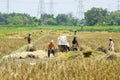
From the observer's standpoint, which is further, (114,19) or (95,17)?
(114,19)

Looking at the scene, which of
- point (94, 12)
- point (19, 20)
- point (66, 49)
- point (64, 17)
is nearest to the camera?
point (66, 49)

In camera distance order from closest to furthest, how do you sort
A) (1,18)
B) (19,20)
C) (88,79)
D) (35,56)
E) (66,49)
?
(88,79) → (35,56) → (66,49) → (19,20) → (1,18)

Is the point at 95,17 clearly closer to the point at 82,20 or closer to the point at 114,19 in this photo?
the point at 114,19

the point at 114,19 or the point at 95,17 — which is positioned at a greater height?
the point at 95,17

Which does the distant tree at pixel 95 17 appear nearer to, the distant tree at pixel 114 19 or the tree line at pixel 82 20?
the tree line at pixel 82 20

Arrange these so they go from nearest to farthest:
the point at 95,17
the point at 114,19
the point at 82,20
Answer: the point at 95,17
the point at 114,19
the point at 82,20

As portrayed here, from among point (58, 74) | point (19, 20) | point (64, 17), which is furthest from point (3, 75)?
point (64, 17)

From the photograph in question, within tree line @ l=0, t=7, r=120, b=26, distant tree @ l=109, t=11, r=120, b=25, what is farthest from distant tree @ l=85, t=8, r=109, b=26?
distant tree @ l=109, t=11, r=120, b=25

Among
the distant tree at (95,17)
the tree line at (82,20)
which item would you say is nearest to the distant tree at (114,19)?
the tree line at (82,20)

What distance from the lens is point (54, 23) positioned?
454ft

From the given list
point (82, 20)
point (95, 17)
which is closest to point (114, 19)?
point (95, 17)

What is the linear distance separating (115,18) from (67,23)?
30.7m

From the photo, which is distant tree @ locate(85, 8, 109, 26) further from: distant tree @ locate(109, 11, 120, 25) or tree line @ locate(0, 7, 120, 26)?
distant tree @ locate(109, 11, 120, 25)

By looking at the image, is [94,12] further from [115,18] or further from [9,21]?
[9,21]
